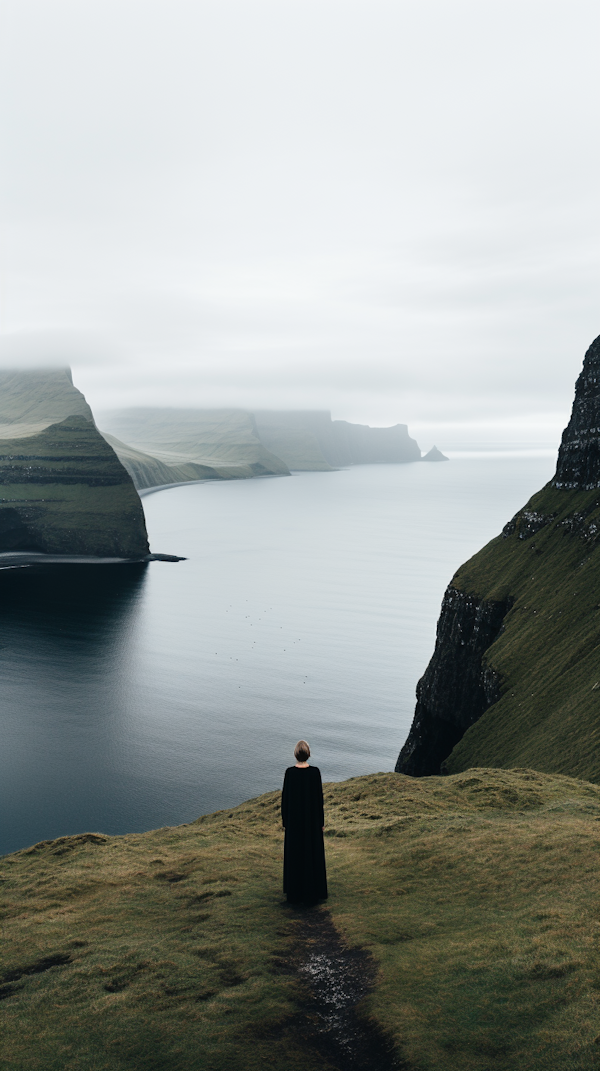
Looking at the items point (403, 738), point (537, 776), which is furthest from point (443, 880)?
point (403, 738)

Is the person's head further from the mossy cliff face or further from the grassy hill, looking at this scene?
the mossy cliff face

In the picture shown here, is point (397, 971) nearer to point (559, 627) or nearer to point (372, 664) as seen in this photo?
point (559, 627)

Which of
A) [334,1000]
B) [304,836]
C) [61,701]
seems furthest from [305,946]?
[61,701]

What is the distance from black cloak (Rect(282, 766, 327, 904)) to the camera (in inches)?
707

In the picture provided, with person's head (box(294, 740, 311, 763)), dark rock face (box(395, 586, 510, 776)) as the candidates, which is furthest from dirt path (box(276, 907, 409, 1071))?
dark rock face (box(395, 586, 510, 776))

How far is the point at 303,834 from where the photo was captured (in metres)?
17.9

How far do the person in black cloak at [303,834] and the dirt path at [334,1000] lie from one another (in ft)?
3.78

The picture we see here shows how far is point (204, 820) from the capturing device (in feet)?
112

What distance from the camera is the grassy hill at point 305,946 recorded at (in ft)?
39.0

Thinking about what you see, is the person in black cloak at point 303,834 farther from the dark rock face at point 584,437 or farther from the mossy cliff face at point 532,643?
the dark rock face at point 584,437

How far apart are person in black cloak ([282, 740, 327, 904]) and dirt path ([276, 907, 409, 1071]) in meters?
1.15

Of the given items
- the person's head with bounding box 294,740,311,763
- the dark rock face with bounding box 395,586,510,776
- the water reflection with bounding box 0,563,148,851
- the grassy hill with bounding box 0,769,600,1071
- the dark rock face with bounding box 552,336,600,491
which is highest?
the dark rock face with bounding box 552,336,600,491

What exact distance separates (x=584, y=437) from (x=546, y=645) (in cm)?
3088

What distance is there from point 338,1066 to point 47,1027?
619 centimetres
